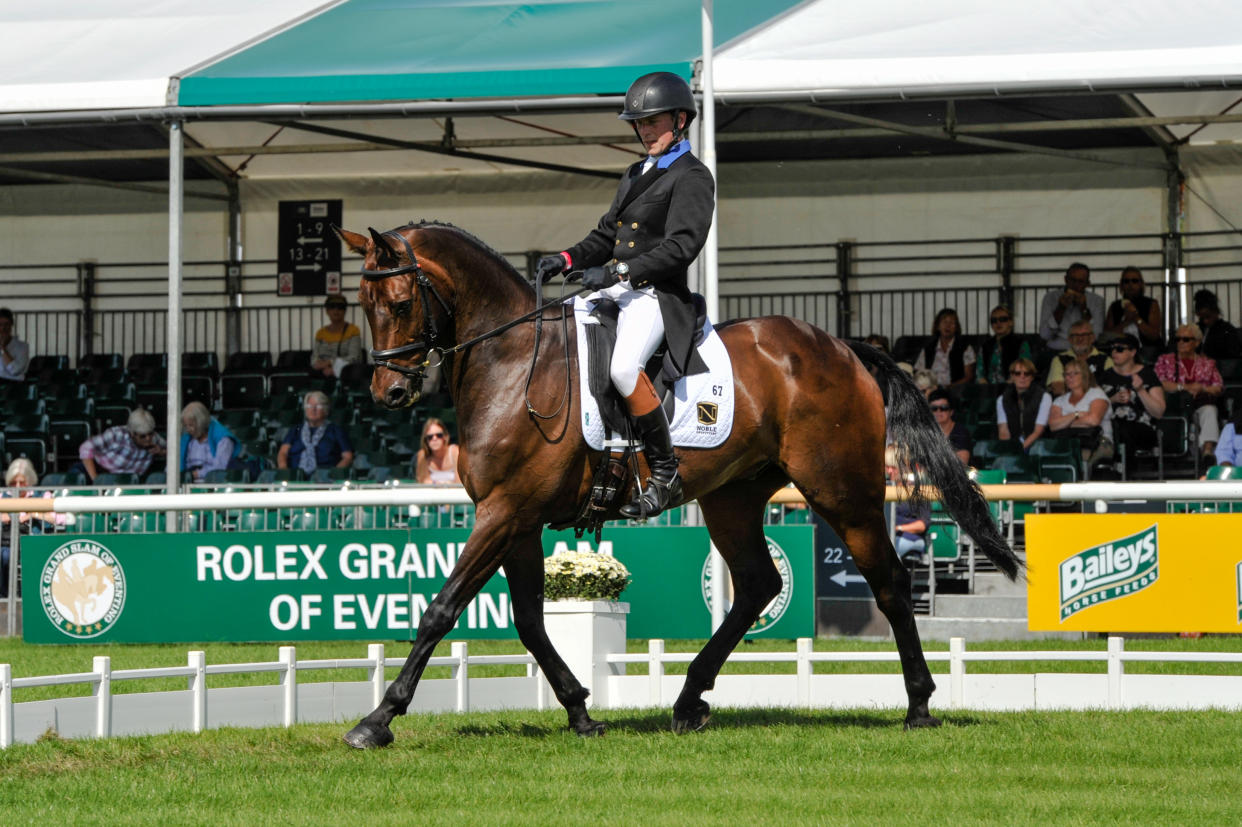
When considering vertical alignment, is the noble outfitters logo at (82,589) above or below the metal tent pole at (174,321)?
below

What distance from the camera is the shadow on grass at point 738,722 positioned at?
752 centimetres

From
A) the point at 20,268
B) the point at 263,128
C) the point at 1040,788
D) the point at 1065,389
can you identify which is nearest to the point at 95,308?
the point at 20,268

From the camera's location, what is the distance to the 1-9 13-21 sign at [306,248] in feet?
80.3

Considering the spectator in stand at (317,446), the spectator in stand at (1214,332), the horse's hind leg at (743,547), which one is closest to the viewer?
the horse's hind leg at (743,547)

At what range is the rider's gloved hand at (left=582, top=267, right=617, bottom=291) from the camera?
7.48 metres

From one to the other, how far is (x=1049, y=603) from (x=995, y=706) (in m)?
1.13

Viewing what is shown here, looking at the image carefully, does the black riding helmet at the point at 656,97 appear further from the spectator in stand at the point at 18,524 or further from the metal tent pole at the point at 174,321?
the metal tent pole at the point at 174,321

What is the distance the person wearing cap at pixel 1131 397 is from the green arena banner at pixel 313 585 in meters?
6.16

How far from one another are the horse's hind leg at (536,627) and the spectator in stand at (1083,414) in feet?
28.8

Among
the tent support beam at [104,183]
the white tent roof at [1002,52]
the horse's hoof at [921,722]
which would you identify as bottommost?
the horse's hoof at [921,722]

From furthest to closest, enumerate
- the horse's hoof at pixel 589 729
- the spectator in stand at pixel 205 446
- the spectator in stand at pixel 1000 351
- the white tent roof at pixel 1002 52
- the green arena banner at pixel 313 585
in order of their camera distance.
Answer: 1. the spectator in stand at pixel 1000 351
2. the spectator in stand at pixel 205 446
3. the white tent roof at pixel 1002 52
4. the green arena banner at pixel 313 585
5. the horse's hoof at pixel 589 729

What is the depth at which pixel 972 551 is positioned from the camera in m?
12.2

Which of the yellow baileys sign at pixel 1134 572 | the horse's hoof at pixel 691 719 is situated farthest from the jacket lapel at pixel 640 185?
the yellow baileys sign at pixel 1134 572

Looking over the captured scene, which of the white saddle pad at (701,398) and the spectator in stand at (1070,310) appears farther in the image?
the spectator in stand at (1070,310)
